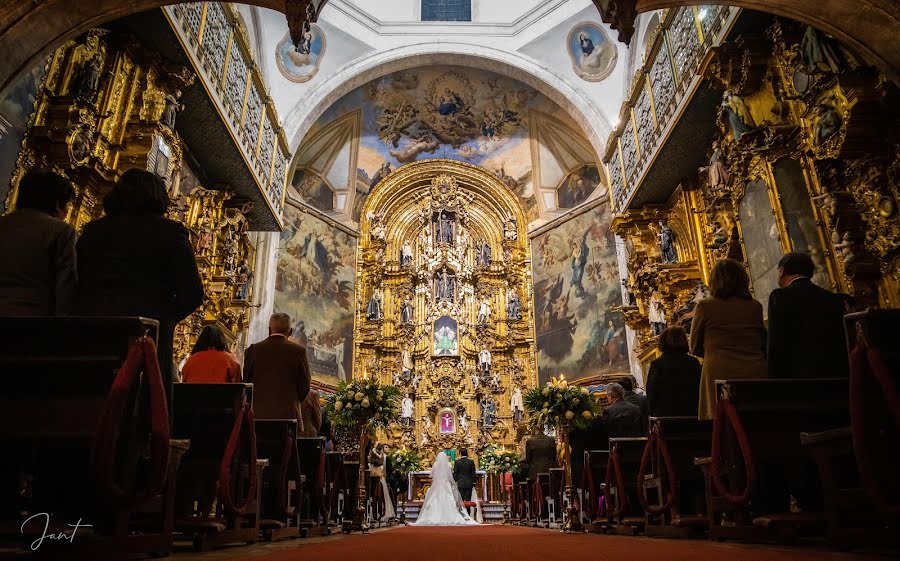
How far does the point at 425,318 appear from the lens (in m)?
21.7

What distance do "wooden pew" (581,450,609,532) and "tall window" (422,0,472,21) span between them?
17.8 m

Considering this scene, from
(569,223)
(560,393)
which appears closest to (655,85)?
(560,393)

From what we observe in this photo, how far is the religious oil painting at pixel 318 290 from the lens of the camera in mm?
18266

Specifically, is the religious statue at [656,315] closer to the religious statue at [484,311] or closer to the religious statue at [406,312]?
the religious statue at [484,311]

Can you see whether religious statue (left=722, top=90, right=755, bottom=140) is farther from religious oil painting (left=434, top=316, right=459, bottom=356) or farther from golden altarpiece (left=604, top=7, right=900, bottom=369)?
religious oil painting (left=434, top=316, right=459, bottom=356)

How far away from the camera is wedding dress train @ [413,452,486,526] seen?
1021cm

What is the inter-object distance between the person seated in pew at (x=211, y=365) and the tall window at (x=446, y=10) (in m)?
18.3

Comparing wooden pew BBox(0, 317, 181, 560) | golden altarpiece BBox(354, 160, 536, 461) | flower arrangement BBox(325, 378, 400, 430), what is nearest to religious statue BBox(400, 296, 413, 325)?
golden altarpiece BBox(354, 160, 536, 461)

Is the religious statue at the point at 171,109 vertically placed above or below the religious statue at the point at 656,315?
above

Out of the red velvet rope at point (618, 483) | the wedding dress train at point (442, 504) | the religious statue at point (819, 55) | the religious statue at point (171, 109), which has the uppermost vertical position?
the religious statue at point (171, 109)

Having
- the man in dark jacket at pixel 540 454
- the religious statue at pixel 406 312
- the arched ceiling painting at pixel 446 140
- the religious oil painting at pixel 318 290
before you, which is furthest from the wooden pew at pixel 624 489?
the religious statue at pixel 406 312

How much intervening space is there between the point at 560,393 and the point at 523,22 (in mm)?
14617

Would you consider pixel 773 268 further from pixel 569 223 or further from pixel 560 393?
pixel 569 223

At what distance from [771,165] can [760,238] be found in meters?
1.09
